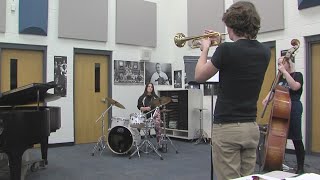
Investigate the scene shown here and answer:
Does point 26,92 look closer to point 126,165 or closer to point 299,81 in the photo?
point 126,165

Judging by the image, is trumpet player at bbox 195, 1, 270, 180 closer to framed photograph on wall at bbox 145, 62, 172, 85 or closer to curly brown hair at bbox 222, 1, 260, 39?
curly brown hair at bbox 222, 1, 260, 39

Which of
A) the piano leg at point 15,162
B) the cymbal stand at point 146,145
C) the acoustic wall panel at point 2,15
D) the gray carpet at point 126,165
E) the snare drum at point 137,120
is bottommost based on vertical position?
the gray carpet at point 126,165

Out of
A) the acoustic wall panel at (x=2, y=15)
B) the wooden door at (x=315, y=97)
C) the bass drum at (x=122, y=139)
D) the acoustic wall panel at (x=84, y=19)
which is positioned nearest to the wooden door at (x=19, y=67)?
the acoustic wall panel at (x=2, y=15)

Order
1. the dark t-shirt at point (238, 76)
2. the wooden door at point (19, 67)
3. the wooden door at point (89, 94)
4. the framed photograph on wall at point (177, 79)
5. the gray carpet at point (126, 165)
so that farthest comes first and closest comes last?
1. the framed photograph on wall at point (177, 79)
2. the wooden door at point (89, 94)
3. the wooden door at point (19, 67)
4. the gray carpet at point (126, 165)
5. the dark t-shirt at point (238, 76)

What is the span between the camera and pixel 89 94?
7.38 meters

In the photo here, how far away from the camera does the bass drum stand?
573 cm

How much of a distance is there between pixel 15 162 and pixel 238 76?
2.69 metres

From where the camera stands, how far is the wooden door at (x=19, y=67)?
6.45 metres

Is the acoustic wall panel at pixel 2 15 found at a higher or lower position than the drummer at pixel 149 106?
higher

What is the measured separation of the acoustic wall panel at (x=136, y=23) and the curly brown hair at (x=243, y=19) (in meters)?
6.02

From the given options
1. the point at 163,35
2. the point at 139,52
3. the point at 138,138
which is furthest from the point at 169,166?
the point at 163,35

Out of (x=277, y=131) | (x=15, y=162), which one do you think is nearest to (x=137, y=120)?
(x=15, y=162)

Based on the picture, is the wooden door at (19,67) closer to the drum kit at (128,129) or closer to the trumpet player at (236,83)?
the drum kit at (128,129)

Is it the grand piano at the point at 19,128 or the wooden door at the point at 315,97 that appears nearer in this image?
the grand piano at the point at 19,128
